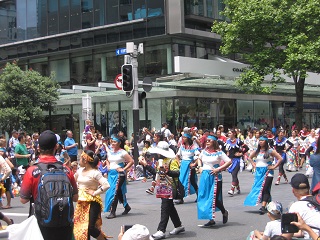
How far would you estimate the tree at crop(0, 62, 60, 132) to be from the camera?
3017 cm

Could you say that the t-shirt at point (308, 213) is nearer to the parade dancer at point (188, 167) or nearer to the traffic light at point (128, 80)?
the parade dancer at point (188, 167)

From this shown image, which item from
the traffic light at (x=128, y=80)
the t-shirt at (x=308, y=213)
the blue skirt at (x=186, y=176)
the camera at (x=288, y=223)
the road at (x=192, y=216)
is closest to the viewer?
the camera at (x=288, y=223)

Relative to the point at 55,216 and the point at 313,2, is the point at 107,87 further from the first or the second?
the point at 55,216

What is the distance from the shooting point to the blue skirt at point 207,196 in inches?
407

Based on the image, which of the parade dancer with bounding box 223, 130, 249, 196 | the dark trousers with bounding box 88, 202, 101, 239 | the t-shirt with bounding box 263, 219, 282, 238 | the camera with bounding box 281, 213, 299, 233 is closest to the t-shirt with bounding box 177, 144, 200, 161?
the parade dancer with bounding box 223, 130, 249, 196

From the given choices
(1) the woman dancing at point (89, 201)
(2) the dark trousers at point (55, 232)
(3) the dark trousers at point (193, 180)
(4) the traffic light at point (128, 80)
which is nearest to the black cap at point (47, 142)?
(2) the dark trousers at point (55, 232)

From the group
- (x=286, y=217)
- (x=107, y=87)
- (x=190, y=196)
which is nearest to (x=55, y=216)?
(x=286, y=217)

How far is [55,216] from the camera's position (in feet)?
17.4

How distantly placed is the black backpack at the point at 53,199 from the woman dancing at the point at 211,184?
17.2 feet

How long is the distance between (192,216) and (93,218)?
3.90 meters

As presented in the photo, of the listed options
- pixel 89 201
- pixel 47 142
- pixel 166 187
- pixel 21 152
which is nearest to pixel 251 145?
pixel 21 152

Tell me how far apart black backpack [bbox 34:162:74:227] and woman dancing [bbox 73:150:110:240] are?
2.72m

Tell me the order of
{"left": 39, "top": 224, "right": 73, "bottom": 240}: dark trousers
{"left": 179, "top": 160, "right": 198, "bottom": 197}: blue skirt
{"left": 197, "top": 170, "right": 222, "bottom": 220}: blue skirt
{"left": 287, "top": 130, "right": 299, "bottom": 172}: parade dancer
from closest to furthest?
{"left": 39, "top": 224, "right": 73, "bottom": 240}: dark trousers
{"left": 197, "top": 170, "right": 222, "bottom": 220}: blue skirt
{"left": 179, "top": 160, "right": 198, "bottom": 197}: blue skirt
{"left": 287, "top": 130, "right": 299, "bottom": 172}: parade dancer

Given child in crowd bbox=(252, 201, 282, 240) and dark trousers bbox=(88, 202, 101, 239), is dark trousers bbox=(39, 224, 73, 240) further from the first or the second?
dark trousers bbox=(88, 202, 101, 239)
